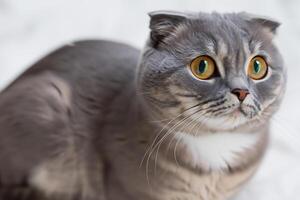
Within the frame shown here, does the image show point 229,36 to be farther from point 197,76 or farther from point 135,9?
point 135,9

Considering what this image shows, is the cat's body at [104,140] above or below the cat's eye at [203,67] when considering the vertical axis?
below

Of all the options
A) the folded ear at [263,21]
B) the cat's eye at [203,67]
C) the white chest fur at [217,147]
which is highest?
the folded ear at [263,21]

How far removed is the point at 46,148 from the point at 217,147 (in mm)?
335

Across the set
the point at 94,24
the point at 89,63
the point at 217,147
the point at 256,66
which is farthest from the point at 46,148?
the point at 94,24

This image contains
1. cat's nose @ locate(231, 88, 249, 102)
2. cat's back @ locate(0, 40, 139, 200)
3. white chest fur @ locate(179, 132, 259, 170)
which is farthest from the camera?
cat's back @ locate(0, 40, 139, 200)

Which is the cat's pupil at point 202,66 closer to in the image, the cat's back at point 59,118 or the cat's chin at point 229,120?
the cat's chin at point 229,120

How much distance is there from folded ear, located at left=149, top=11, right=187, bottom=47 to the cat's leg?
253mm

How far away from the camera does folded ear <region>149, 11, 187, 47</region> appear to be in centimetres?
99

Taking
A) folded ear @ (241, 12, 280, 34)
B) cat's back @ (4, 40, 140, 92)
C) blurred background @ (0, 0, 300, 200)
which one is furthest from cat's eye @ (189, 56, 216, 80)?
blurred background @ (0, 0, 300, 200)

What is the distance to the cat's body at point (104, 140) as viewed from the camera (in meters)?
1.07

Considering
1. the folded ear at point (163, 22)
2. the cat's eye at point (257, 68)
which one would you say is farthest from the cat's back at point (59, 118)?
the cat's eye at point (257, 68)

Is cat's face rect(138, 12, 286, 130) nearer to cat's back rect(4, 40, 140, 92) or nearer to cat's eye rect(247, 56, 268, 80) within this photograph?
cat's eye rect(247, 56, 268, 80)

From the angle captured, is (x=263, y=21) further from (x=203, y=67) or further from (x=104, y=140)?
(x=104, y=140)

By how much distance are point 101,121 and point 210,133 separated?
23 cm
